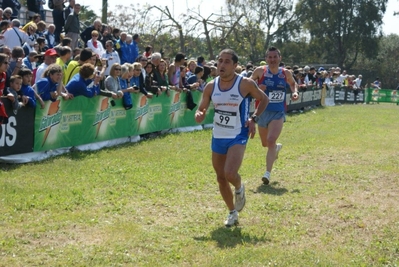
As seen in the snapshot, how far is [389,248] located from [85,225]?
3.35 m

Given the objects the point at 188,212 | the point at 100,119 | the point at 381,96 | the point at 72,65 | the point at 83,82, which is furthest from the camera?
the point at 381,96

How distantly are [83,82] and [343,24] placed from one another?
184ft

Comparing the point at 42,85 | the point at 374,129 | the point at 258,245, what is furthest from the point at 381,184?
the point at 374,129

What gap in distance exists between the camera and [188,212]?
8.28m

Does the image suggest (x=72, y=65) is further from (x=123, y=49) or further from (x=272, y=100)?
(x=123, y=49)

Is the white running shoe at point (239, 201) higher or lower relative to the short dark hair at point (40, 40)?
lower

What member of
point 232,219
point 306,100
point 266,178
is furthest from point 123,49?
point 306,100

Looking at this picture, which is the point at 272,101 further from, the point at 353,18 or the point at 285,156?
the point at 353,18

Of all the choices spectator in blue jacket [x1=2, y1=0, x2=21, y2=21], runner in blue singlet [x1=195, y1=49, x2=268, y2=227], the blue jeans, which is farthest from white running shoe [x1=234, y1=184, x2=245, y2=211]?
spectator in blue jacket [x1=2, y1=0, x2=21, y2=21]

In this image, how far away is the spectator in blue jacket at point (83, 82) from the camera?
1280cm

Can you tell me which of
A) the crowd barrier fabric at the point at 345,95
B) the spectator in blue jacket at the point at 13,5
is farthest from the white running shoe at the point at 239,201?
the crowd barrier fabric at the point at 345,95

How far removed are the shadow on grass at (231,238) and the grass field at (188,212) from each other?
1 cm

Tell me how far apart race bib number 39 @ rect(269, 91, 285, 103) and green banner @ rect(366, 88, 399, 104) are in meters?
33.5

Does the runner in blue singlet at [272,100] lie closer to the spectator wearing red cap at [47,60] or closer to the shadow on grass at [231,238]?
the shadow on grass at [231,238]
